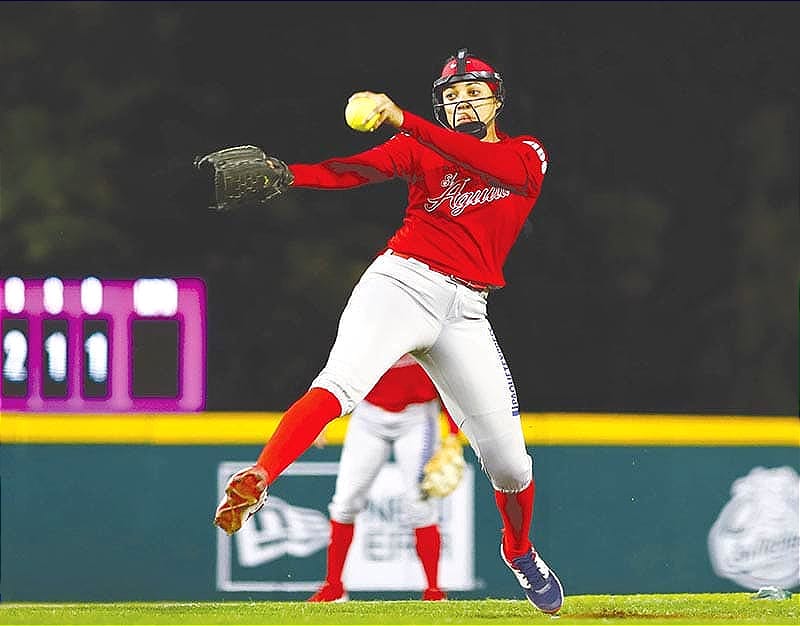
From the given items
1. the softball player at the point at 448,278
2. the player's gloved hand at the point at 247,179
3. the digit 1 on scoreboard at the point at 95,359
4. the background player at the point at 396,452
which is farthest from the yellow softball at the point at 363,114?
the digit 1 on scoreboard at the point at 95,359

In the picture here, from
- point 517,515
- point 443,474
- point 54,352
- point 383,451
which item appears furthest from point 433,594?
point 517,515

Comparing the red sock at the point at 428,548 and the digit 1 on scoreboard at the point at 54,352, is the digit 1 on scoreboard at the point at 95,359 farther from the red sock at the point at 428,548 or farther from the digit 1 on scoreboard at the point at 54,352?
the red sock at the point at 428,548

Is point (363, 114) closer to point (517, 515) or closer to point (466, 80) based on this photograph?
point (466, 80)

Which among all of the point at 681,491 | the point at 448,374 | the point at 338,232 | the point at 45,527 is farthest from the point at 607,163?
the point at 448,374

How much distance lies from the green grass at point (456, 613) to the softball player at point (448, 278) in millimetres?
467

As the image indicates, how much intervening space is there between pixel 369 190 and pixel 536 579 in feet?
22.0

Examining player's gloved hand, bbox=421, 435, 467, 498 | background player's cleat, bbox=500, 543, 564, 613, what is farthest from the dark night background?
background player's cleat, bbox=500, 543, 564, 613

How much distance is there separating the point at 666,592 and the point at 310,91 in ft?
15.9

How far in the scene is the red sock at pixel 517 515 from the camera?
20.0 feet

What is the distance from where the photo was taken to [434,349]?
228 inches

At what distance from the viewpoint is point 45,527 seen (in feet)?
32.2

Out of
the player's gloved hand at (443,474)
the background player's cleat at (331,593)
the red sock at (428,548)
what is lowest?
the background player's cleat at (331,593)

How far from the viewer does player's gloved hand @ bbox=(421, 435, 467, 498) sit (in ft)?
26.2

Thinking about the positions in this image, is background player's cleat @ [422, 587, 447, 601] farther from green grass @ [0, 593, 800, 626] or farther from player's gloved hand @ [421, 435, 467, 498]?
green grass @ [0, 593, 800, 626]
